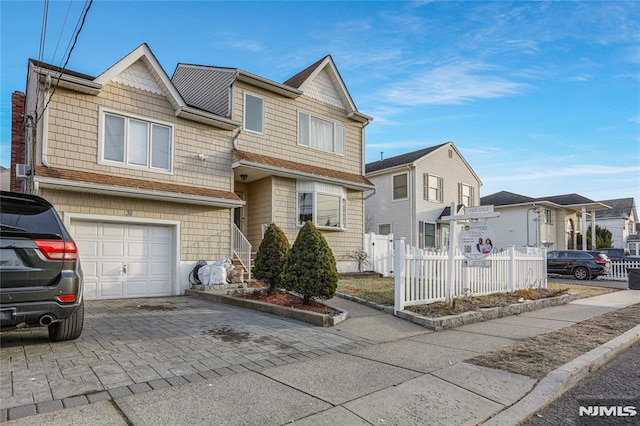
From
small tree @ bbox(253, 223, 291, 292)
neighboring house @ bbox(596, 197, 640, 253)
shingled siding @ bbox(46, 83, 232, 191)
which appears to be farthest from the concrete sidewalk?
neighboring house @ bbox(596, 197, 640, 253)

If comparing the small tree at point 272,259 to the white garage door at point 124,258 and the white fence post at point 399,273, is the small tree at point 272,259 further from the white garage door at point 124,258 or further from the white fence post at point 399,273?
the white garage door at point 124,258

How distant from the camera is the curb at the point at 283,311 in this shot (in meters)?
6.83

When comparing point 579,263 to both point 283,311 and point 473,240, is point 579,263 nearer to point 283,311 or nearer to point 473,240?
point 473,240

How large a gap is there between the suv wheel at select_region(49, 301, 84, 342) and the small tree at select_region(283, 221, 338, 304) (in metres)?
3.86

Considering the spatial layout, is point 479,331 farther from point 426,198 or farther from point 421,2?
point 426,198

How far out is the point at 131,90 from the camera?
11.2 metres

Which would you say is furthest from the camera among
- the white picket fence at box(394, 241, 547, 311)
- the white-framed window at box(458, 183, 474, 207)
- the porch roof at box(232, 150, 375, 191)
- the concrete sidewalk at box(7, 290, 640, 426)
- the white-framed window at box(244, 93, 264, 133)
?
the white-framed window at box(458, 183, 474, 207)

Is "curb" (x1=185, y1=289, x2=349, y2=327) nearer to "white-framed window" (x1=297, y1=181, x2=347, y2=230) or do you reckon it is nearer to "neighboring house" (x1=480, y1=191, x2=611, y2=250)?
"white-framed window" (x1=297, y1=181, x2=347, y2=230)

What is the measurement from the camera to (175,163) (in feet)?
39.1

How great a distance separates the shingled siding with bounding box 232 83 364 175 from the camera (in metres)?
13.9

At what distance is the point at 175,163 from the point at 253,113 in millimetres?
3700

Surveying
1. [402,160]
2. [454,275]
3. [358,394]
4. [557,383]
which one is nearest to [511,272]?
[454,275]

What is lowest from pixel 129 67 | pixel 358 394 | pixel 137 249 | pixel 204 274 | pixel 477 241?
pixel 358 394

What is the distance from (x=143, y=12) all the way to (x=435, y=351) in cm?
920
